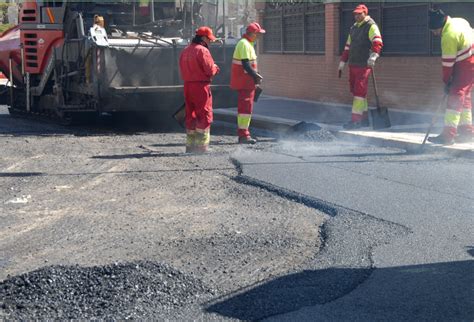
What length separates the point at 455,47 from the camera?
1067 cm

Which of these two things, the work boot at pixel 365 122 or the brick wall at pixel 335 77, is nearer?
the work boot at pixel 365 122

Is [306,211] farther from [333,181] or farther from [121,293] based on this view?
[121,293]

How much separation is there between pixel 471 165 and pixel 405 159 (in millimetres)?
853

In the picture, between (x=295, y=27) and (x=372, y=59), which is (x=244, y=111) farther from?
(x=295, y=27)

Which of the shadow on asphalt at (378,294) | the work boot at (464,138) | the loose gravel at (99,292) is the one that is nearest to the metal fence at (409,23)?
the work boot at (464,138)

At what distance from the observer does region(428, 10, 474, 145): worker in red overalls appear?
35.1 ft

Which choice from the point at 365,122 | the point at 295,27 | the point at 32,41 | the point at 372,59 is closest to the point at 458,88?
the point at 372,59

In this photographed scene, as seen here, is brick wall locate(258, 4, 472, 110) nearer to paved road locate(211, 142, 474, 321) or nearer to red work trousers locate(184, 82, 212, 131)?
paved road locate(211, 142, 474, 321)

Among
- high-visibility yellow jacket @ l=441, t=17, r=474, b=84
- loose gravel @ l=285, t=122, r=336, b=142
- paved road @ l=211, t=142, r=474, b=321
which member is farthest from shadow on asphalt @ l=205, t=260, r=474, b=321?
loose gravel @ l=285, t=122, r=336, b=142

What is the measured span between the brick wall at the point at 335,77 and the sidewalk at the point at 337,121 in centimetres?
27

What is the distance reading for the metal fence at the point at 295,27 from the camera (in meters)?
18.3

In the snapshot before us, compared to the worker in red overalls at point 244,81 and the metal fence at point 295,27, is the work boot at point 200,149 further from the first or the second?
the metal fence at point 295,27

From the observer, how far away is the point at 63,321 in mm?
4680

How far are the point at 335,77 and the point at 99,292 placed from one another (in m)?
12.7
